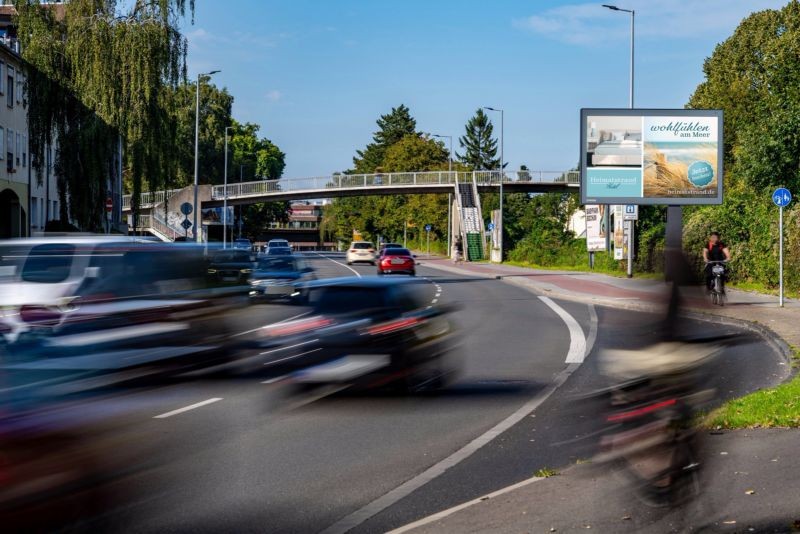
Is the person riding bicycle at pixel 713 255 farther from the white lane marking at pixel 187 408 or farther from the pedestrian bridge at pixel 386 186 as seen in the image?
the pedestrian bridge at pixel 386 186

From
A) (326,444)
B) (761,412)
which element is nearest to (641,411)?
(761,412)

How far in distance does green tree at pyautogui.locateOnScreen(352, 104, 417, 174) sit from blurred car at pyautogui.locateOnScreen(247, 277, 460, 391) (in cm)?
13232

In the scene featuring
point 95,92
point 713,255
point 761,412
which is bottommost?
point 761,412

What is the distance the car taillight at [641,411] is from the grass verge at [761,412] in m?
2.21

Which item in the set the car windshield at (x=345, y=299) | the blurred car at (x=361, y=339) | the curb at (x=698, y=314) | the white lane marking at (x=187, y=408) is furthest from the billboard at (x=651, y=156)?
the white lane marking at (x=187, y=408)

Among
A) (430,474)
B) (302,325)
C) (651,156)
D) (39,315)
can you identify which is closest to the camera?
(430,474)

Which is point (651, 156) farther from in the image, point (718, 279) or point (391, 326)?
point (391, 326)

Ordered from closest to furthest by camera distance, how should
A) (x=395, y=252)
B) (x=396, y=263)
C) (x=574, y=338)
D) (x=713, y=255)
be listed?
1. (x=574, y=338)
2. (x=713, y=255)
3. (x=396, y=263)
4. (x=395, y=252)

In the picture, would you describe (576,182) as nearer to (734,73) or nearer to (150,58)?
(734,73)

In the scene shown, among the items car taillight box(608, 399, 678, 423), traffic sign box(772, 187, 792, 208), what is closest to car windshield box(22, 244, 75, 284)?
car taillight box(608, 399, 678, 423)

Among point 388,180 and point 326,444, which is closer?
point 326,444

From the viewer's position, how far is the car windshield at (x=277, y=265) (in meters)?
25.2

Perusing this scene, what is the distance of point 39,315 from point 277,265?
13.5 m

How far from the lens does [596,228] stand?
152 feet
